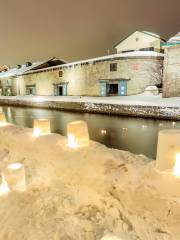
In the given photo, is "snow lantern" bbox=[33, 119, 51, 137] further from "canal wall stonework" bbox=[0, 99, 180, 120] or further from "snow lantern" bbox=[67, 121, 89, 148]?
"canal wall stonework" bbox=[0, 99, 180, 120]

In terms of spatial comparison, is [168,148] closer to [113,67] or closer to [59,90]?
[113,67]

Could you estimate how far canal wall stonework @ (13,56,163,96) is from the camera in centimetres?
2633

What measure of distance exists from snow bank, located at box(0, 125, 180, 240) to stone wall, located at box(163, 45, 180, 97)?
19.6 m

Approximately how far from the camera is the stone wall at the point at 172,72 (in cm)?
2197

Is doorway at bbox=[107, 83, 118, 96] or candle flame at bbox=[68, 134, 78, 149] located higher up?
doorway at bbox=[107, 83, 118, 96]

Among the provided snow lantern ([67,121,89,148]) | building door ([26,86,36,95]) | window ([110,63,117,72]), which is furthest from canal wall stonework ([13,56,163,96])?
snow lantern ([67,121,89,148])

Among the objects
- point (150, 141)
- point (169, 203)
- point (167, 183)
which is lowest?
point (150, 141)

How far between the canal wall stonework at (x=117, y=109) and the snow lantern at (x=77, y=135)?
1217 centimetres

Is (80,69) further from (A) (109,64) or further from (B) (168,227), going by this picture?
(B) (168,227)

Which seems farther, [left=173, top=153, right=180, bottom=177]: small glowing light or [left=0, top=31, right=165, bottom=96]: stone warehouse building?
[left=0, top=31, right=165, bottom=96]: stone warehouse building

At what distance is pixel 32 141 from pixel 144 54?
23828mm

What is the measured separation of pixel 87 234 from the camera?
3354 millimetres

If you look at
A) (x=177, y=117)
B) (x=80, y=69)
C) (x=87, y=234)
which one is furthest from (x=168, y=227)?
(x=80, y=69)

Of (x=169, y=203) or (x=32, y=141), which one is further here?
(x=32, y=141)
